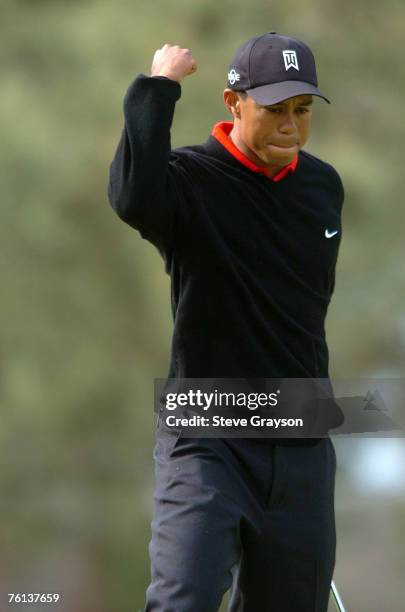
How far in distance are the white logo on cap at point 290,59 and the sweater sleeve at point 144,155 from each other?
284 mm

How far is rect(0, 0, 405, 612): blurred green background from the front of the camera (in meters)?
4.99

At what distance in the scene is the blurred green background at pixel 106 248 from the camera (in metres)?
4.99

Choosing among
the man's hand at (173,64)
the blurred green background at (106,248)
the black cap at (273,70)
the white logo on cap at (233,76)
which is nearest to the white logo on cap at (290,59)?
the black cap at (273,70)

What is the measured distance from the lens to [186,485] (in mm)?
2312

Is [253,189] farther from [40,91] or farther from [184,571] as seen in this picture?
[40,91]

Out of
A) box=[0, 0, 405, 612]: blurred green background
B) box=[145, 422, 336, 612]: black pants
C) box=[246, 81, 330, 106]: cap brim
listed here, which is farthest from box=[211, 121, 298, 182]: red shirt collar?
box=[0, 0, 405, 612]: blurred green background

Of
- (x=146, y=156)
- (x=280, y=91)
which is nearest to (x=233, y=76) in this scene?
(x=280, y=91)

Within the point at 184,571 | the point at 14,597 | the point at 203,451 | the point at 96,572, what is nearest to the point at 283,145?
the point at 203,451

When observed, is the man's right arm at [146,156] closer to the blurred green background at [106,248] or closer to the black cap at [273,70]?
the black cap at [273,70]

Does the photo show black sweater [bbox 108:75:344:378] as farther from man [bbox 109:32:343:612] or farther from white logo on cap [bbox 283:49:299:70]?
white logo on cap [bbox 283:49:299:70]

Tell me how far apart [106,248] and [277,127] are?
284 cm

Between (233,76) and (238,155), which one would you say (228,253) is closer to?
(238,155)

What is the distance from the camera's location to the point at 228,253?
7.77 feet

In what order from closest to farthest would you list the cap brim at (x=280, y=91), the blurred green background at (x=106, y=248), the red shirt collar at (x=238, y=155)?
1. the cap brim at (x=280, y=91)
2. the red shirt collar at (x=238, y=155)
3. the blurred green background at (x=106, y=248)
